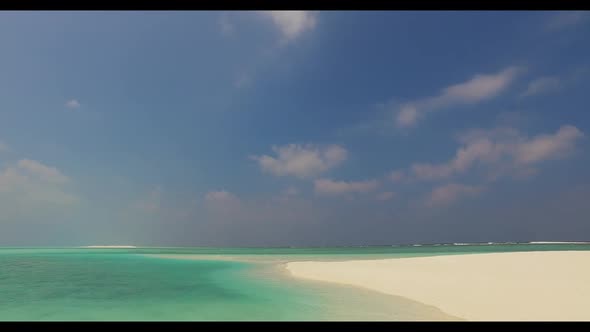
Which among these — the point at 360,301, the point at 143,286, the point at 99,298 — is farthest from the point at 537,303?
the point at 143,286

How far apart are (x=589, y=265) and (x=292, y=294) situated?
50.1ft

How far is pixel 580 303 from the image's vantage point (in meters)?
9.29
